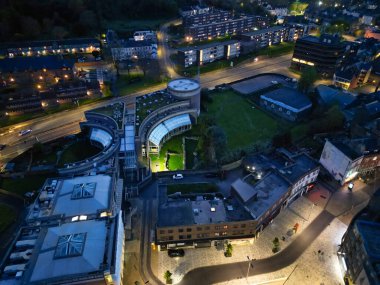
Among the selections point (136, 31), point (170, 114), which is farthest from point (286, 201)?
point (136, 31)

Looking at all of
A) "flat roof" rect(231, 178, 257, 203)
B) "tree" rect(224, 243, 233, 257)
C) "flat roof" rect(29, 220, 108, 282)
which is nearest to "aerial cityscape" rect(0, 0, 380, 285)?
"flat roof" rect(29, 220, 108, 282)

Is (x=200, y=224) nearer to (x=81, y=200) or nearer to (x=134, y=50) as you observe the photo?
(x=81, y=200)

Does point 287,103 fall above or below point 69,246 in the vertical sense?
below

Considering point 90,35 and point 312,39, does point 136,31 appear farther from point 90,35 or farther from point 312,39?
point 312,39

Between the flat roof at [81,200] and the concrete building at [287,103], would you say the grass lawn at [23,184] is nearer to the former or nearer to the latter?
the flat roof at [81,200]

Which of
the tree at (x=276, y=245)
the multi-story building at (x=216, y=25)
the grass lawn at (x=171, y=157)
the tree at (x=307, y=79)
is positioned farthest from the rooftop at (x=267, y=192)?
the multi-story building at (x=216, y=25)

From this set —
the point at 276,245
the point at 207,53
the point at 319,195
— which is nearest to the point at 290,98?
the point at 319,195
